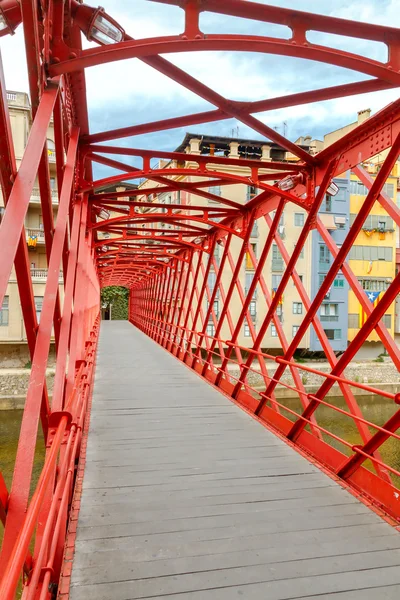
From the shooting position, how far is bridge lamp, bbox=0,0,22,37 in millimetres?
3000

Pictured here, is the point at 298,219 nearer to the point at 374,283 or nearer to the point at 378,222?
the point at 378,222

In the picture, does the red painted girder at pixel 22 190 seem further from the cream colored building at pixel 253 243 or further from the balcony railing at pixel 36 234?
the cream colored building at pixel 253 243

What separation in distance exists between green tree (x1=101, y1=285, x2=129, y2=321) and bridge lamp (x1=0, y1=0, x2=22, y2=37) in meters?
47.9

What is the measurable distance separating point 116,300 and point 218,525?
49001 millimetres

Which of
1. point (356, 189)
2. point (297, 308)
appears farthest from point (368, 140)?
point (356, 189)

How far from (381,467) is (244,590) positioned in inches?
82.3

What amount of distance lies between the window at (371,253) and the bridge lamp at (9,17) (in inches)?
1130

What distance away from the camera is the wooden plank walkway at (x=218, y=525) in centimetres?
275

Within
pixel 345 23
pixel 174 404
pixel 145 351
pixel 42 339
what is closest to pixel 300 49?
pixel 345 23

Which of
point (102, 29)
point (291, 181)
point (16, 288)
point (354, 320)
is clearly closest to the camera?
point (102, 29)

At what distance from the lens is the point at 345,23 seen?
3.53m

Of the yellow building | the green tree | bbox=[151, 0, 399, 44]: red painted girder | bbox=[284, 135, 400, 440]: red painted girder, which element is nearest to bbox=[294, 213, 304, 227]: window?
the yellow building

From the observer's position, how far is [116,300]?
51.5 m

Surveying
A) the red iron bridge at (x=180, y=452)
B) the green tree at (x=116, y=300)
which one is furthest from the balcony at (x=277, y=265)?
the red iron bridge at (x=180, y=452)
